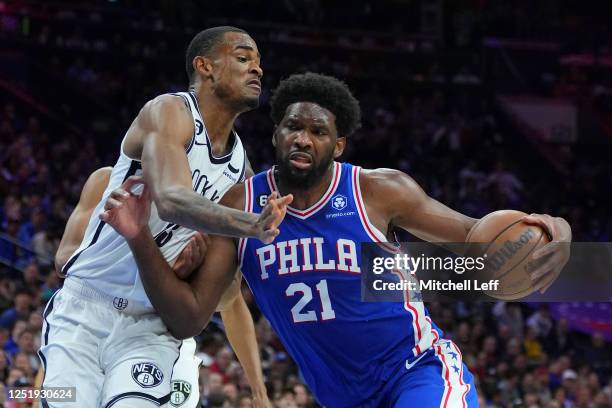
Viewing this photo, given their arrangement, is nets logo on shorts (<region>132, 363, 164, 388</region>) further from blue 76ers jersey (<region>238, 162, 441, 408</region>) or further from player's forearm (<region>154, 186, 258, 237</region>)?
player's forearm (<region>154, 186, 258, 237</region>)

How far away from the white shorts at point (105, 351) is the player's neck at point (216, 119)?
85cm

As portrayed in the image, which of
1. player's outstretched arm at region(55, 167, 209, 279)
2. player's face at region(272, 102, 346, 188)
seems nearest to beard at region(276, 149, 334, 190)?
player's face at region(272, 102, 346, 188)

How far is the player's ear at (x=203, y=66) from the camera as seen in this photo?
15.7ft

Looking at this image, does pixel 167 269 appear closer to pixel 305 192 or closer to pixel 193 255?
pixel 193 255

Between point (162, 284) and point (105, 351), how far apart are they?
489 millimetres

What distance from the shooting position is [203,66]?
4.82 meters

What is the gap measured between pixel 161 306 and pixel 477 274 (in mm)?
1394

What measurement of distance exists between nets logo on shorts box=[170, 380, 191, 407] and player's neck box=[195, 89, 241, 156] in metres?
1.07

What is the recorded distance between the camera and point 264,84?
61.1 ft

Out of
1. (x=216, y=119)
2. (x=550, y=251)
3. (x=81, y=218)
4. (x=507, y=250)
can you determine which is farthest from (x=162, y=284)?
(x=550, y=251)

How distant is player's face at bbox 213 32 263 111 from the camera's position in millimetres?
4734

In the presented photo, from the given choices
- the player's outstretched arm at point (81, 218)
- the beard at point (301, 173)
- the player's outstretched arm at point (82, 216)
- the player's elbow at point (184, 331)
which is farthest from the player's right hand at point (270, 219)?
the player's outstretched arm at point (82, 216)

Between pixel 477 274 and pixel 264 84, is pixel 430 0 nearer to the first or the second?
pixel 264 84

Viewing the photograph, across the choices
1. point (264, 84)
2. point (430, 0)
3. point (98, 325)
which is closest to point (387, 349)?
point (98, 325)
